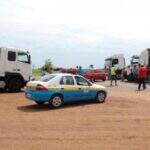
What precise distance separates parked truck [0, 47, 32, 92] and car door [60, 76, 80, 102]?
7.19 meters

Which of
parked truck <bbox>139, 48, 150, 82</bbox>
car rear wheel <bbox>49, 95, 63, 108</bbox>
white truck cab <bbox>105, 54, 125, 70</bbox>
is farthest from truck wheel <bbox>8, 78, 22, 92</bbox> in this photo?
white truck cab <bbox>105, 54, 125, 70</bbox>

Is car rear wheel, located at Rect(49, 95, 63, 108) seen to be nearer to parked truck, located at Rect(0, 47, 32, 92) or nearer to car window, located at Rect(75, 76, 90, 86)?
car window, located at Rect(75, 76, 90, 86)

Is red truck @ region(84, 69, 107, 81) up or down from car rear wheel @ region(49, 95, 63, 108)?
up

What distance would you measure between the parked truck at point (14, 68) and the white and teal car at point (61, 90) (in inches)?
260

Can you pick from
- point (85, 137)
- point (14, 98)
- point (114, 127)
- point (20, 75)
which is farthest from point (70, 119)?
point (20, 75)

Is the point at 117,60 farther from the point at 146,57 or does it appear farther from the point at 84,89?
the point at 84,89

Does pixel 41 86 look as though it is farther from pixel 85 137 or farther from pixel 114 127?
pixel 85 137

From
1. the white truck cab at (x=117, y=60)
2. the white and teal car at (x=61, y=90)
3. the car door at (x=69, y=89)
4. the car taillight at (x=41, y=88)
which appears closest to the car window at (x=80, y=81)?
the white and teal car at (x=61, y=90)

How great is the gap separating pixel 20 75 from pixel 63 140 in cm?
1575

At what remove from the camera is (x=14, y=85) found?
92.4 feet

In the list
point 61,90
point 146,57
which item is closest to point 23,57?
point 61,90

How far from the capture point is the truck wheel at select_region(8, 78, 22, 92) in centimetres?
2802

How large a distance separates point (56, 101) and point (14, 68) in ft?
→ 26.3

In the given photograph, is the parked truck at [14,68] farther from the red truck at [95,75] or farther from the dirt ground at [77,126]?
the red truck at [95,75]
